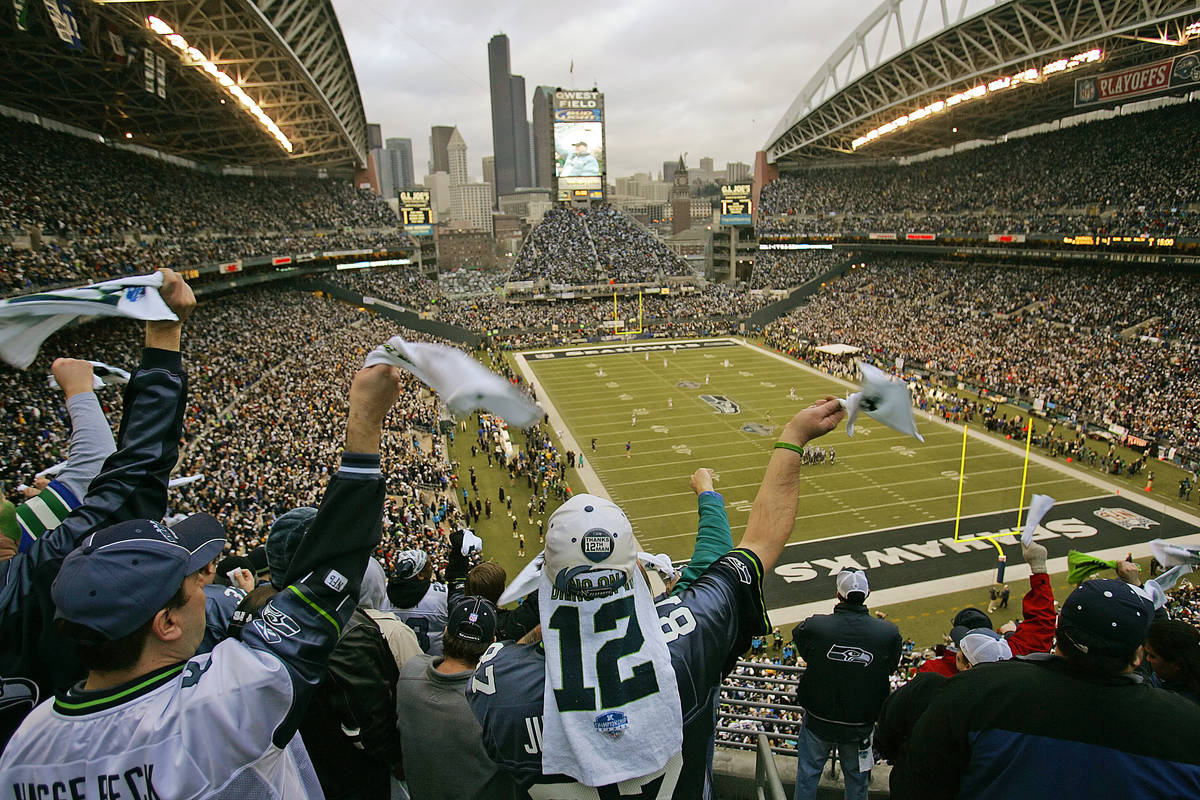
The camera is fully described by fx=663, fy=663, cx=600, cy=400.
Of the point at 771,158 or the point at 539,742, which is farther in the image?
the point at 771,158

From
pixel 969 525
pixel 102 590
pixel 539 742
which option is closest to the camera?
pixel 102 590

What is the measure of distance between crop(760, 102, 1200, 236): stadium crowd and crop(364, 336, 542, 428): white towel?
43447 mm

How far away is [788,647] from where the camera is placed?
42.0 feet

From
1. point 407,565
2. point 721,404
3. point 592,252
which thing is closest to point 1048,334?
point 721,404

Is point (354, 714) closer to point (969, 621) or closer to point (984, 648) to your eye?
point (984, 648)

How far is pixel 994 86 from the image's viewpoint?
39.2 m

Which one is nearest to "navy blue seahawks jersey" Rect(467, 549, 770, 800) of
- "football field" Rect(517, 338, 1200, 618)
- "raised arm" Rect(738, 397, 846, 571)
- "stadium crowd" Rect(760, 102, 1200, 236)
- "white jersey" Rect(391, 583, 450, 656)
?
"raised arm" Rect(738, 397, 846, 571)

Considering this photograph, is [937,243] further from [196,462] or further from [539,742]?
A: [539,742]

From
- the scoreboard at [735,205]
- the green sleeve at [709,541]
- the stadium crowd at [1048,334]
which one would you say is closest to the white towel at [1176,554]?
the green sleeve at [709,541]

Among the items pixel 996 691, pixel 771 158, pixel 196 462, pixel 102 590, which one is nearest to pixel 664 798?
pixel 996 691

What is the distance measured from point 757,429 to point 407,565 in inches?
1030

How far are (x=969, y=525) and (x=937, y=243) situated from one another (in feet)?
131

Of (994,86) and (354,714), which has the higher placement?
(994,86)

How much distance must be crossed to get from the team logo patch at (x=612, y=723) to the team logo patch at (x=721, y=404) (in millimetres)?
30508
